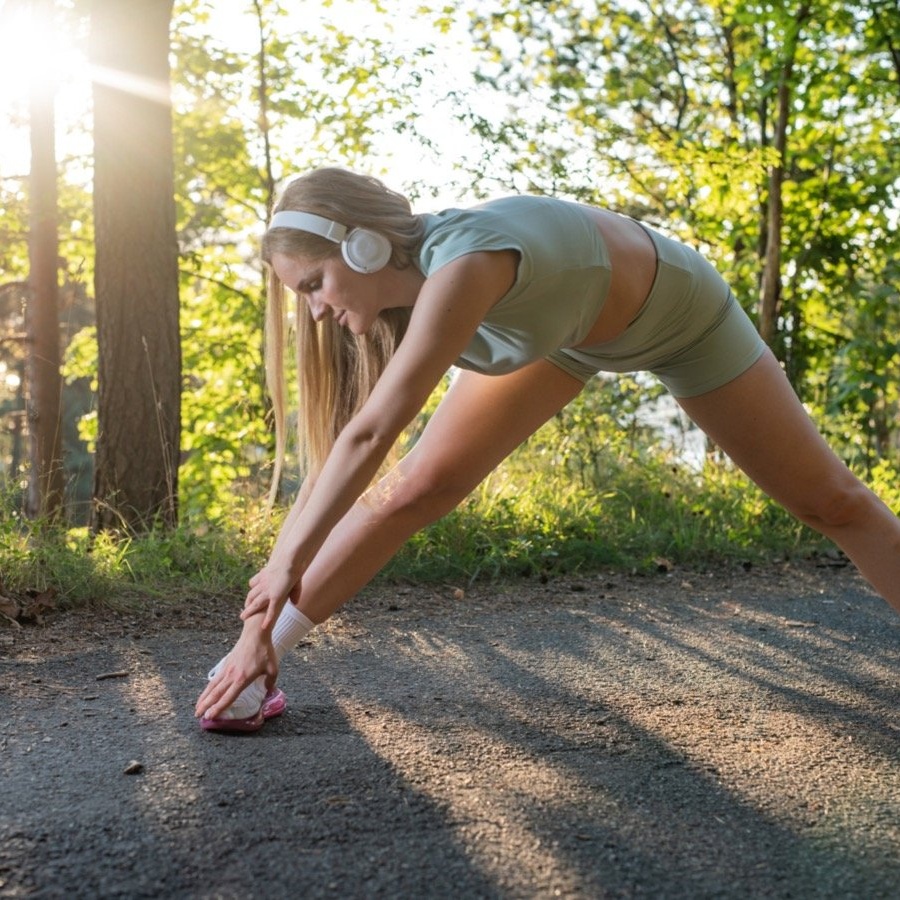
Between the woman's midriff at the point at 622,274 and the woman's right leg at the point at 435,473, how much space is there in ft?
0.92

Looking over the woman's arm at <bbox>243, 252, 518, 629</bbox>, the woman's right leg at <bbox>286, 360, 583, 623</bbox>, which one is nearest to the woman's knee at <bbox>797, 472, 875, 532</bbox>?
the woman's right leg at <bbox>286, 360, 583, 623</bbox>

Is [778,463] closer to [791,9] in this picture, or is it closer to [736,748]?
[736,748]

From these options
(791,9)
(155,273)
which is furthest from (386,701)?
(791,9)

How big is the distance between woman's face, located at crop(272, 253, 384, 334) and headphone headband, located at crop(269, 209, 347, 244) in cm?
6

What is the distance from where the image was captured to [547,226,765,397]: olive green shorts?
2988 mm

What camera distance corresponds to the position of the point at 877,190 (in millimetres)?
11375

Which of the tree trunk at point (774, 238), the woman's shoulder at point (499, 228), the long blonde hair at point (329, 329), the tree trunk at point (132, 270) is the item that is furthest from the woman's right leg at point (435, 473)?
the tree trunk at point (774, 238)

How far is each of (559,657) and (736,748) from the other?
116cm

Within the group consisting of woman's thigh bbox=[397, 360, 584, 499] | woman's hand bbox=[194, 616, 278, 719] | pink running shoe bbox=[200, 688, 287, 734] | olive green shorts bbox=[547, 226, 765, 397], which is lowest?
pink running shoe bbox=[200, 688, 287, 734]

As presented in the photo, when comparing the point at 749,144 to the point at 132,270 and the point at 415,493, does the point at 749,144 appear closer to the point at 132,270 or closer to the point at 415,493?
the point at 132,270

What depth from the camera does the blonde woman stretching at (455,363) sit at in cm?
258

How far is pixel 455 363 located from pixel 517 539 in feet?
10.0

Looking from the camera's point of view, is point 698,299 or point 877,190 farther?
point 877,190

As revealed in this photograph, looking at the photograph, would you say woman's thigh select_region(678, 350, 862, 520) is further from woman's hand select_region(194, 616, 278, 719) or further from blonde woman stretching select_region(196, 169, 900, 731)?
woman's hand select_region(194, 616, 278, 719)
